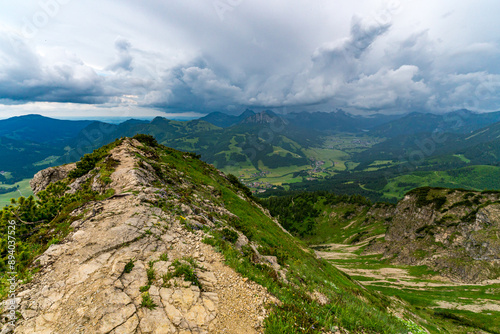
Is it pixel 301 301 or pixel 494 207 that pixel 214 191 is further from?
pixel 494 207

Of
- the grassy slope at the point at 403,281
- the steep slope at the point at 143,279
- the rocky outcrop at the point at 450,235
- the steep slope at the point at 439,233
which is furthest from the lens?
the steep slope at the point at 439,233

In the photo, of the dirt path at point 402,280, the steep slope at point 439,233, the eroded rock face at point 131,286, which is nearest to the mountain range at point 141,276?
the eroded rock face at point 131,286

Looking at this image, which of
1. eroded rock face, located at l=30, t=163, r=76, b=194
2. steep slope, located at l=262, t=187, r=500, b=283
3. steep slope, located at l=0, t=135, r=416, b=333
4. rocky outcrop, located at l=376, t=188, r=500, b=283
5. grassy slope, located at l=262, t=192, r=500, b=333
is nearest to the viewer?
steep slope, located at l=0, t=135, r=416, b=333

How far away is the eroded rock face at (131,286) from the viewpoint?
7.11 meters

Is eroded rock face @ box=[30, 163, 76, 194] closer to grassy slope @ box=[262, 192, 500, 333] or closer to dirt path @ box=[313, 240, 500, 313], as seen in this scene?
grassy slope @ box=[262, 192, 500, 333]

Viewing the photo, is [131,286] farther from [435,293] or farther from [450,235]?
[450,235]

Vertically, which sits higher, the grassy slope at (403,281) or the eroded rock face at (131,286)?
the eroded rock face at (131,286)

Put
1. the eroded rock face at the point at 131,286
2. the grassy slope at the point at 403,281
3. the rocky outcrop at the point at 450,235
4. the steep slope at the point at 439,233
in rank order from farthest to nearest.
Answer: the steep slope at the point at 439,233 → the rocky outcrop at the point at 450,235 → the grassy slope at the point at 403,281 → the eroded rock face at the point at 131,286

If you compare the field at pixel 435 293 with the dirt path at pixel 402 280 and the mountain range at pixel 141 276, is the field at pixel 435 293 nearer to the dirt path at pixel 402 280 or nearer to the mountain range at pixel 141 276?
the dirt path at pixel 402 280

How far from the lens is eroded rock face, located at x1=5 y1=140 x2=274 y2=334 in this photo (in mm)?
7105

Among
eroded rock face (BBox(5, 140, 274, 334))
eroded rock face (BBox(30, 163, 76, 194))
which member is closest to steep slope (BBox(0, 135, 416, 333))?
eroded rock face (BBox(5, 140, 274, 334))

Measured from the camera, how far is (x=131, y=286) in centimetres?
856

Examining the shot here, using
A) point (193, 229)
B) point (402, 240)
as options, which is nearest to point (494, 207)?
point (402, 240)

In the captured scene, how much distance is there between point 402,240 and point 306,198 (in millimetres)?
97016
